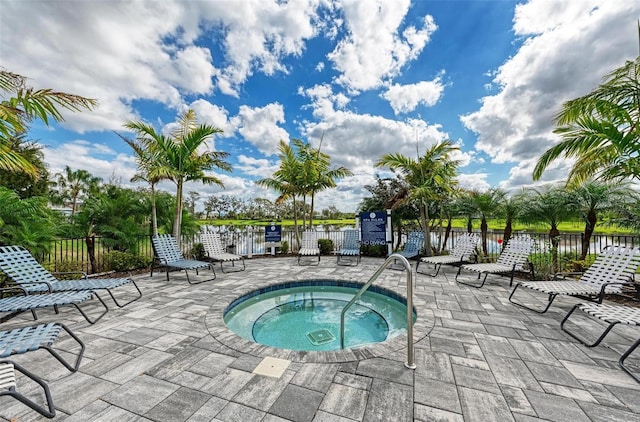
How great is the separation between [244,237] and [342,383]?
7609mm

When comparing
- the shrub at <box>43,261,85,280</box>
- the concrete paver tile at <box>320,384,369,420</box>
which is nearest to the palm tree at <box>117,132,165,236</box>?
the shrub at <box>43,261,85,280</box>

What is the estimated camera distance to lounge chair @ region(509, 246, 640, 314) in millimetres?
3646

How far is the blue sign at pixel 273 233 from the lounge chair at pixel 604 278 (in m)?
7.11

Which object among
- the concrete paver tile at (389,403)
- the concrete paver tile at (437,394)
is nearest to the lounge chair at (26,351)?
the concrete paver tile at (389,403)

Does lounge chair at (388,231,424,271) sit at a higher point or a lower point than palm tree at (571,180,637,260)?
lower

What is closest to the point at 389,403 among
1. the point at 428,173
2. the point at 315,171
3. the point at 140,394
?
the point at 140,394

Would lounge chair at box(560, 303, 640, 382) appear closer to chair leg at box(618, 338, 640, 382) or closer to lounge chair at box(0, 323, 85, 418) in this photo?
chair leg at box(618, 338, 640, 382)

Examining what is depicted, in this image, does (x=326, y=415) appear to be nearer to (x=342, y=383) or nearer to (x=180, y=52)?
(x=342, y=383)

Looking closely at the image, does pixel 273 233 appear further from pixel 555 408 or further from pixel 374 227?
Result: pixel 555 408

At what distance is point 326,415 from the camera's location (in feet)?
5.84

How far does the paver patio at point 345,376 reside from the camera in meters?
1.82

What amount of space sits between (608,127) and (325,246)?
7.70m

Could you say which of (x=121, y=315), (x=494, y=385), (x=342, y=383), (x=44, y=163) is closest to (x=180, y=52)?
(x=121, y=315)

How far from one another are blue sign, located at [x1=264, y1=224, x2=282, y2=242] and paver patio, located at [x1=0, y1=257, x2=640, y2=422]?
5601mm
